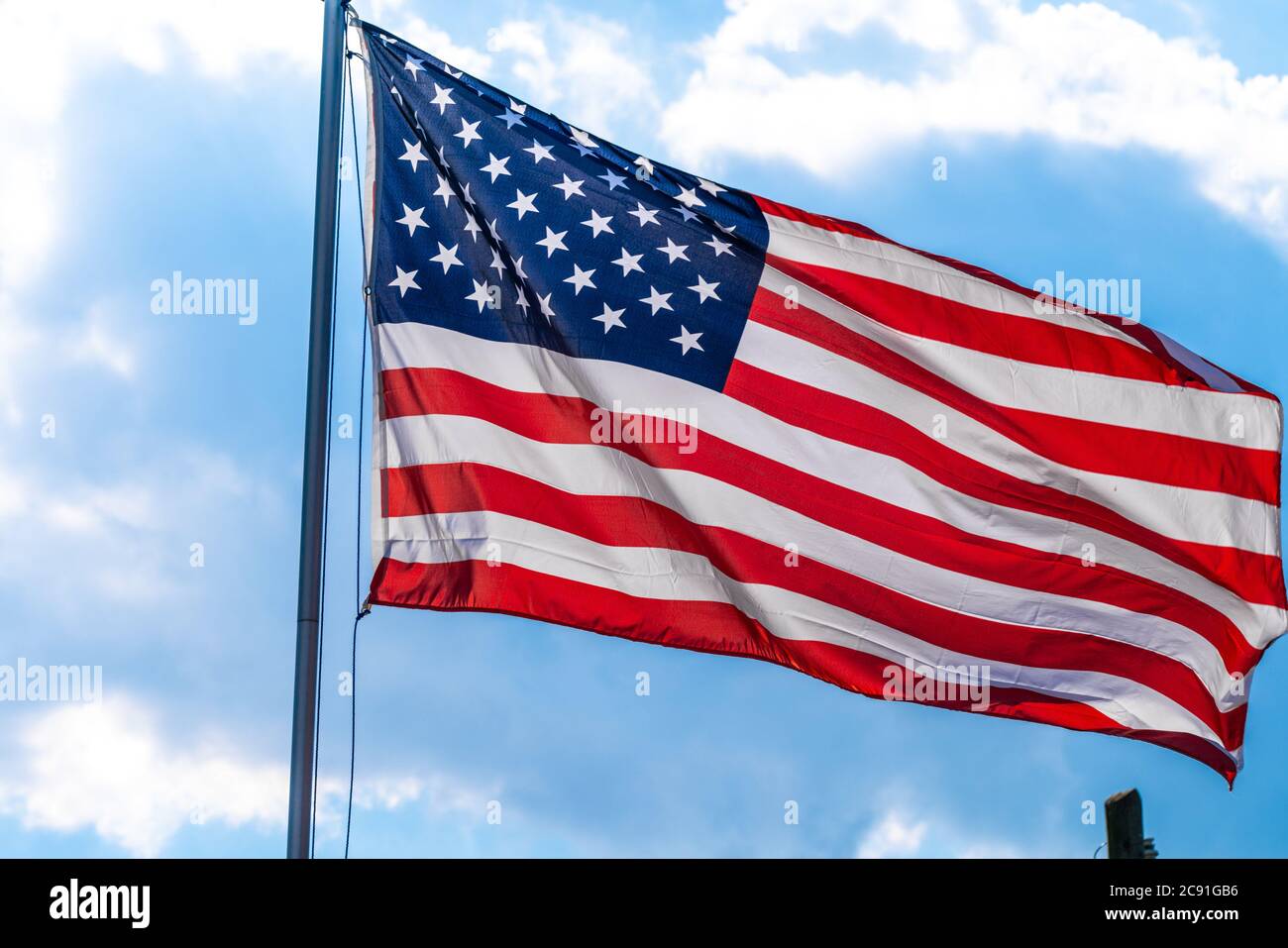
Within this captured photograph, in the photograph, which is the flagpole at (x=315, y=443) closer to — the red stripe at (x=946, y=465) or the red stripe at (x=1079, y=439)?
the red stripe at (x=946, y=465)

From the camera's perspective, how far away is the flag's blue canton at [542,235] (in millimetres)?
8938

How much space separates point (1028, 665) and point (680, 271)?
3.34 m

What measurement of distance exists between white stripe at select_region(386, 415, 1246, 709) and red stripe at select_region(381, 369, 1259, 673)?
5 cm

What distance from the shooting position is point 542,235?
9.18 meters

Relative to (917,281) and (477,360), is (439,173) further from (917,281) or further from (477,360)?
(917,281)

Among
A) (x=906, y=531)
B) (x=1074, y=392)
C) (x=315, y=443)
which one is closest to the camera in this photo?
(x=315, y=443)

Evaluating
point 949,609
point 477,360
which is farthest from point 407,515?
point 949,609

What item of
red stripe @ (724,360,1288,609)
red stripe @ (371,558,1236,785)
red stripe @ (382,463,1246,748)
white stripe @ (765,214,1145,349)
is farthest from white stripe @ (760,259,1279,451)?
red stripe @ (371,558,1236,785)

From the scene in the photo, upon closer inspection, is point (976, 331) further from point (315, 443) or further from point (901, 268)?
point (315, 443)

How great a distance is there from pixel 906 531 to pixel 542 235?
2953 millimetres

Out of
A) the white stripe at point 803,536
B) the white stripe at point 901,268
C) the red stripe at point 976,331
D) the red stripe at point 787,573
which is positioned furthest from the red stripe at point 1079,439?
the red stripe at point 787,573

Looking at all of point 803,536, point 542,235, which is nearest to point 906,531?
point 803,536

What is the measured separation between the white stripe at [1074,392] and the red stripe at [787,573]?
1460 mm

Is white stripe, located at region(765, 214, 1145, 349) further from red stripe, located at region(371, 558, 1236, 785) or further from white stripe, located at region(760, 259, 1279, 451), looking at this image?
red stripe, located at region(371, 558, 1236, 785)
